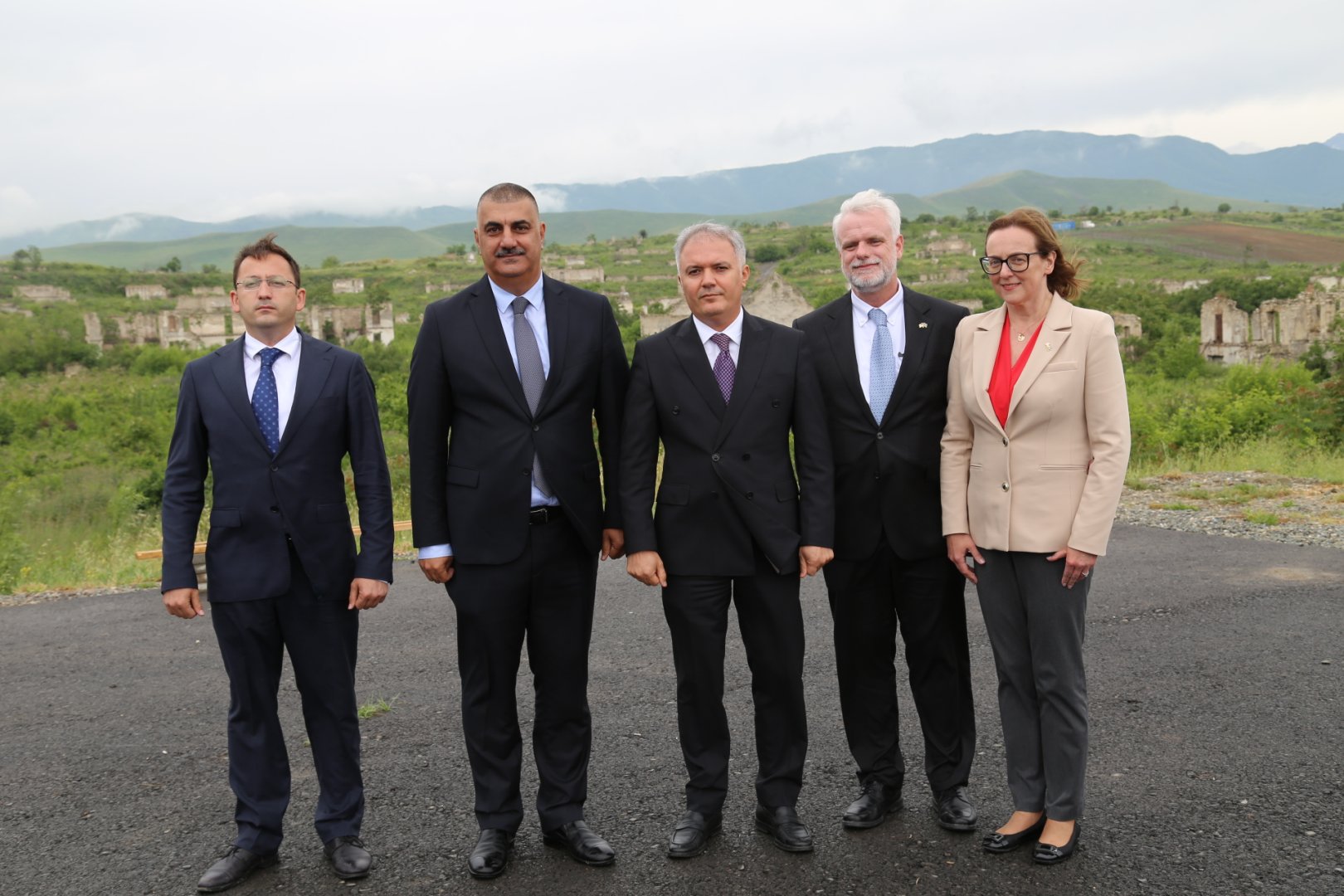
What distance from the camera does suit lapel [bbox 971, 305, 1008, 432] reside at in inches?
154

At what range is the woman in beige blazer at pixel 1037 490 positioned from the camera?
12.4 ft

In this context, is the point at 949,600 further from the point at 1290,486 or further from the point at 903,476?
the point at 1290,486

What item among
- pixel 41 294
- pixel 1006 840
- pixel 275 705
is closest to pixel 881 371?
pixel 1006 840

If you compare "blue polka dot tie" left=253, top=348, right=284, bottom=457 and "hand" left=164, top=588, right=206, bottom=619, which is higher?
"blue polka dot tie" left=253, top=348, right=284, bottom=457

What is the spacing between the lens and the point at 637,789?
4.55 m

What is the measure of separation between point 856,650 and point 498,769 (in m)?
1.46

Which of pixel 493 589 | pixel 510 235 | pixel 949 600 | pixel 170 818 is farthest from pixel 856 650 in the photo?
pixel 170 818

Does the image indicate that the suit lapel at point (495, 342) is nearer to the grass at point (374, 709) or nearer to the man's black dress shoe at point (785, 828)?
the man's black dress shoe at point (785, 828)

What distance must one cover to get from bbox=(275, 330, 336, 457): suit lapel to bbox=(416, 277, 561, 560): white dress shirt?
2.13ft

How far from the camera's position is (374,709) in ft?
18.7

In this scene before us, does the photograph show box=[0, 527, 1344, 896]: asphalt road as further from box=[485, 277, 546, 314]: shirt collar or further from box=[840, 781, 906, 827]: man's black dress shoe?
box=[485, 277, 546, 314]: shirt collar

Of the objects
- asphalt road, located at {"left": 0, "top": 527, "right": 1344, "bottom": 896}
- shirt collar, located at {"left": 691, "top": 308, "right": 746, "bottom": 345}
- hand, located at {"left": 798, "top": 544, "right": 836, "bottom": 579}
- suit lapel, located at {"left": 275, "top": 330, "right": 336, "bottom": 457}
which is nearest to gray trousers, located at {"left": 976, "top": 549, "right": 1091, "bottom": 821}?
asphalt road, located at {"left": 0, "top": 527, "right": 1344, "bottom": 896}

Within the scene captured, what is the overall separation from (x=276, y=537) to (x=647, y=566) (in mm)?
1364

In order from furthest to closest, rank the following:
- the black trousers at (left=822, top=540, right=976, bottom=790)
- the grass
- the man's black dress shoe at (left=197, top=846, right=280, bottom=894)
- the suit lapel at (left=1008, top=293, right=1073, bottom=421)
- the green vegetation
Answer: the green vegetation → the grass → the black trousers at (left=822, top=540, right=976, bottom=790) → the suit lapel at (left=1008, top=293, right=1073, bottom=421) → the man's black dress shoe at (left=197, top=846, right=280, bottom=894)
